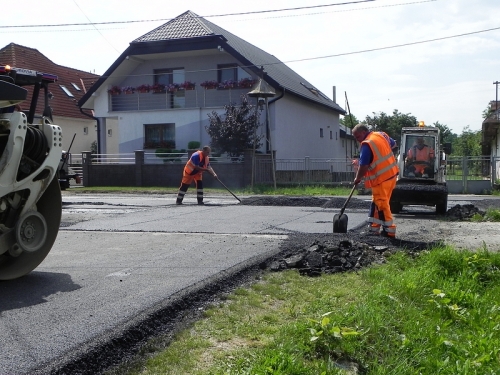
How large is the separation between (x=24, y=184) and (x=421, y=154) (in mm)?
11901

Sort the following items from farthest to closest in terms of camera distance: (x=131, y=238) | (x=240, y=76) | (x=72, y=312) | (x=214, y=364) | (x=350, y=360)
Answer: (x=240, y=76), (x=131, y=238), (x=72, y=312), (x=350, y=360), (x=214, y=364)

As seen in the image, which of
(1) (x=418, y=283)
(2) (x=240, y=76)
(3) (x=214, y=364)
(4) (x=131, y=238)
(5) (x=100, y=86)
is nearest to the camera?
(3) (x=214, y=364)

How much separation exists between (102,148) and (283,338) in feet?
101

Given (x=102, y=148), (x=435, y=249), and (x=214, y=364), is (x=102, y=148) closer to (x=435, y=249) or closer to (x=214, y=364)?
(x=435, y=249)

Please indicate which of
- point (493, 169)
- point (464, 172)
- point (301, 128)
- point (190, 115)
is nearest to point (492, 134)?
point (301, 128)

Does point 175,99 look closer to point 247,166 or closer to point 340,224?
point 247,166

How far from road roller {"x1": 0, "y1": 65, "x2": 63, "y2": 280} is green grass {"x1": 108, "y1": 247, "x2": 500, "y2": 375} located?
2.01 metres

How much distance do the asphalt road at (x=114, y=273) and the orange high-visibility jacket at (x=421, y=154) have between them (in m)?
3.49

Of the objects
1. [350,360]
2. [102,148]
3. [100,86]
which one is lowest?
[350,360]

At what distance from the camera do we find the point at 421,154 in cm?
1580

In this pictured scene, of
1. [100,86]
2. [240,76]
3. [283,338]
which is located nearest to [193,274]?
[283,338]

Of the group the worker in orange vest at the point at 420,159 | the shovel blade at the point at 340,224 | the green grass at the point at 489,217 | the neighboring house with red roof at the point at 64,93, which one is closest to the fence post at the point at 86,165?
the neighboring house with red roof at the point at 64,93

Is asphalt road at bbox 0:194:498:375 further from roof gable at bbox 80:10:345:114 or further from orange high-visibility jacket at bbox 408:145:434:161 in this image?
roof gable at bbox 80:10:345:114

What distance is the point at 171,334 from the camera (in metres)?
4.58
